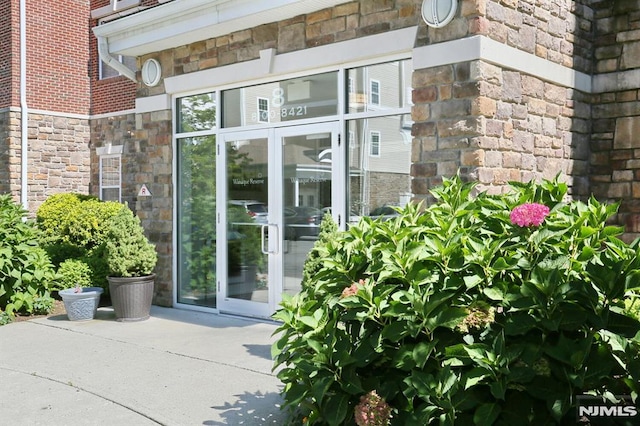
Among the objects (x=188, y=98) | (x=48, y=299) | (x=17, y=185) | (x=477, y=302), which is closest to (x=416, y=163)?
(x=477, y=302)

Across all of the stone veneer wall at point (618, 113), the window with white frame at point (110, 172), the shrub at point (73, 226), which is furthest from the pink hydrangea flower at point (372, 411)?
the window with white frame at point (110, 172)

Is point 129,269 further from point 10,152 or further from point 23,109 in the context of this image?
point 23,109

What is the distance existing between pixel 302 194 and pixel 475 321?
4618mm

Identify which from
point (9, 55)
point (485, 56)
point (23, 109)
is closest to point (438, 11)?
point (485, 56)

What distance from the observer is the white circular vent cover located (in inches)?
255

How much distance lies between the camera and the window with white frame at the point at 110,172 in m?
14.8

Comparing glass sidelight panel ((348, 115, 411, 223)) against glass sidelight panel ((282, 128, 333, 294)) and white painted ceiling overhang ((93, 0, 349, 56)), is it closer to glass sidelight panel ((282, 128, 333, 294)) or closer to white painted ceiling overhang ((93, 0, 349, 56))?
glass sidelight panel ((282, 128, 333, 294))

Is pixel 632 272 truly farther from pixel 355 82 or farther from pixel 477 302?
pixel 355 82

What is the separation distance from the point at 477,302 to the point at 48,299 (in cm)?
726

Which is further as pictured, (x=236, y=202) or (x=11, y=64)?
(x=11, y=64)

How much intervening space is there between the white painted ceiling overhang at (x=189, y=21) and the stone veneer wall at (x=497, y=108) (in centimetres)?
164

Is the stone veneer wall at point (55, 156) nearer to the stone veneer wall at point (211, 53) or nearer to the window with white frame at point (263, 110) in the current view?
the stone veneer wall at point (211, 53)

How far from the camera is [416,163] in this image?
6801 millimetres

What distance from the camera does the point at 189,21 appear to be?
A: 333 inches
